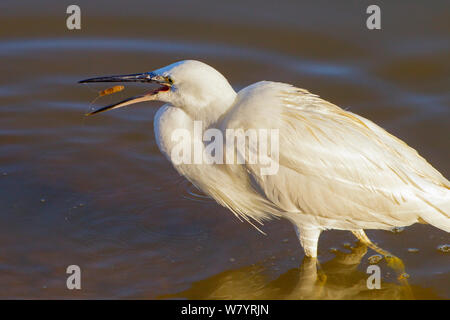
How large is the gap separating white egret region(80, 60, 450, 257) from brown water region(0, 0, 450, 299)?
60 cm

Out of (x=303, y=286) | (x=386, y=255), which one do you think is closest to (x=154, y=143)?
(x=303, y=286)

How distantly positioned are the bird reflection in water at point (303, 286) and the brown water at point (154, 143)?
10 millimetres

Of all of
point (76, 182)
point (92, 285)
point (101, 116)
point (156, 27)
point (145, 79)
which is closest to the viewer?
point (145, 79)

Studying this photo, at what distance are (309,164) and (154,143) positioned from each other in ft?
7.40

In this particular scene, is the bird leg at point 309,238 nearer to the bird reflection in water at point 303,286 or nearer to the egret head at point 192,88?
the bird reflection in water at point 303,286

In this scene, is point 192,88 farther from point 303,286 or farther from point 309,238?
point 303,286

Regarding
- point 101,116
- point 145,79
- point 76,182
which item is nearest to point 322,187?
point 145,79

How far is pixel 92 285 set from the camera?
18.0 feet

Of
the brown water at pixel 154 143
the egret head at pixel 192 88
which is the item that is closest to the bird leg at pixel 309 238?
the brown water at pixel 154 143

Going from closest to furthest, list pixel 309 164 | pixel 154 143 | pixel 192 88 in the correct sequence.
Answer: pixel 192 88 → pixel 309 164 → pixel 154 143

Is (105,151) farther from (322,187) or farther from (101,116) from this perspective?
(322,187)

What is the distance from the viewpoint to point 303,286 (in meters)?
5.68
